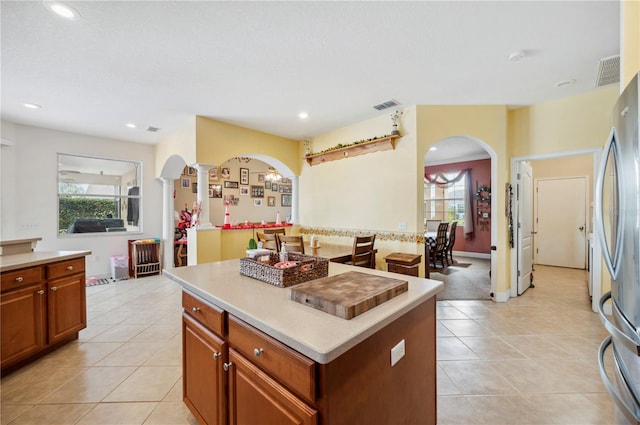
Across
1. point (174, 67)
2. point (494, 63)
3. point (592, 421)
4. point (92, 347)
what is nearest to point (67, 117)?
point (174, 67)

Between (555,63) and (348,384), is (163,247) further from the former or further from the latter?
(555,63)

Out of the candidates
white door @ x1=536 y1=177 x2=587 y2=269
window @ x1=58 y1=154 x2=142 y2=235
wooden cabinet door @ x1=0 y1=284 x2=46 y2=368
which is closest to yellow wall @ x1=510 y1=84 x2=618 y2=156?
white door @ x1=536 y1=177 x2=587 y2=269

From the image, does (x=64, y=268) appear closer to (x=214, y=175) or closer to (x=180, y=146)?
(x=180, y=146)

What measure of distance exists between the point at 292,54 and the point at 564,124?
3703 mm

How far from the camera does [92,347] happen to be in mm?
2553

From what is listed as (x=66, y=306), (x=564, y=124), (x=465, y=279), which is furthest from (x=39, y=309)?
(x=564, y=124)

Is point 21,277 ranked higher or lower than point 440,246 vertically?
higher

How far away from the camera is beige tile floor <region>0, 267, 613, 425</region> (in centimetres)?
171

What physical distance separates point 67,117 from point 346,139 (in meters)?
4.36

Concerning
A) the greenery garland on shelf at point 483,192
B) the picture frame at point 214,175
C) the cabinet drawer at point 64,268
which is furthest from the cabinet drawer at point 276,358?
the greenery garland on shelf at point 483,192

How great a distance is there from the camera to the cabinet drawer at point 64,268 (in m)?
2.35

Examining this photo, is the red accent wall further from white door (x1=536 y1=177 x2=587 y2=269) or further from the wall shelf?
the wall shelf

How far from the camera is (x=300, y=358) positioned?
0.86m

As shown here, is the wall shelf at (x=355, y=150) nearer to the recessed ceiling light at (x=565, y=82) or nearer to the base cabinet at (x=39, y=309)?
the recessed ceiling light at (x=565, y=82)
